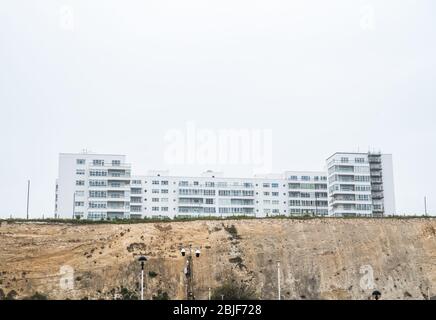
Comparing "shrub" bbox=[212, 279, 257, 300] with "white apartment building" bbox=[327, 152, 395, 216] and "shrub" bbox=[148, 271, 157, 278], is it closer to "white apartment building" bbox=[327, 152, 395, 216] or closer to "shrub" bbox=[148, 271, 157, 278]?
"shrub" bbox=[148, 271, 157, 278]

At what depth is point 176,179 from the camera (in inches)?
4572

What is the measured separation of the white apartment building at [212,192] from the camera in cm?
10769

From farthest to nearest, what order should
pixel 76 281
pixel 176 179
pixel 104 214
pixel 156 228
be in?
pixel 176 179
pixel 104 214
pixel 156 228
pixel 76 281

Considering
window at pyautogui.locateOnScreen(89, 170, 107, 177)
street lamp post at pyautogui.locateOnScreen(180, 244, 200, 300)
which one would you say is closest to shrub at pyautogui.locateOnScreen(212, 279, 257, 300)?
street lamp post at pyautogui.locateOnScreen(180, 244, 200, 300)

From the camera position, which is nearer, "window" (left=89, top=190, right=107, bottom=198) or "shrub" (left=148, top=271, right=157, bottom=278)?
"shrub" (left=148, top=271, right=157, bottom=278)

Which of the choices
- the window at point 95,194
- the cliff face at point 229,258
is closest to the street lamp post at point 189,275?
the cliff face at point 229,258

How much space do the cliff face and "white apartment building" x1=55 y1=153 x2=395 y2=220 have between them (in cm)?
3850

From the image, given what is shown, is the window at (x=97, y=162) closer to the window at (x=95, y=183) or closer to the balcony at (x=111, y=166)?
the balcony at (x=111, y=166)

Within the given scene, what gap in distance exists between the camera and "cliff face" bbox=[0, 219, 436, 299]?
200 ft

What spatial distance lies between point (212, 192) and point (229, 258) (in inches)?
2032

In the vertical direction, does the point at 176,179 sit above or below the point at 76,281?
above
